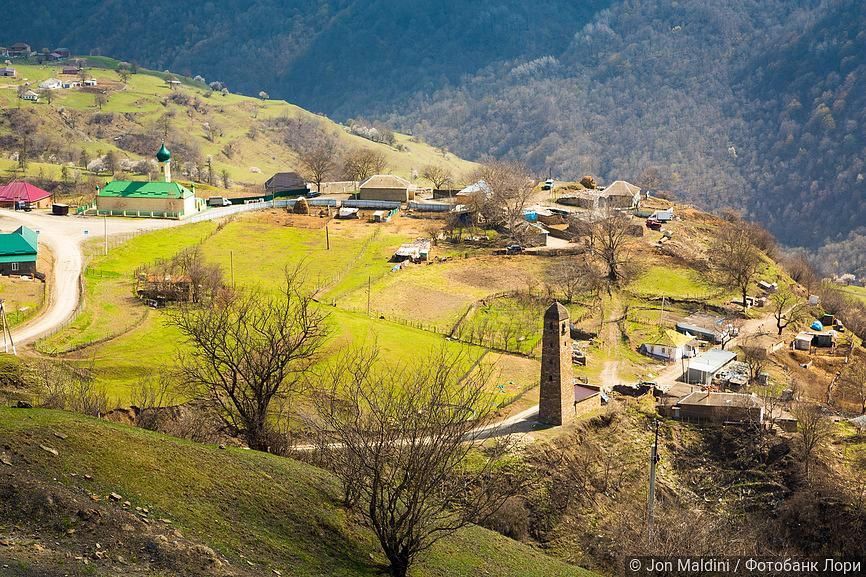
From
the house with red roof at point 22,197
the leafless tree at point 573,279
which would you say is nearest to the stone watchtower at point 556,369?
the leafless tree at point 573,279

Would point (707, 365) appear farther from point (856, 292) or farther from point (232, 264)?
point (856, 292)

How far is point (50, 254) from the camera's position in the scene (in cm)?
7000

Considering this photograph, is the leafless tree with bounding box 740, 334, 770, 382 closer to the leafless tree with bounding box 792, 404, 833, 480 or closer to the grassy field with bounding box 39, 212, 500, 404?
the leafless tree with bounding box 792, 404, 833, 480

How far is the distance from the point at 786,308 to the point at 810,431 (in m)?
31.7

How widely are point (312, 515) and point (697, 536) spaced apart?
1355cm

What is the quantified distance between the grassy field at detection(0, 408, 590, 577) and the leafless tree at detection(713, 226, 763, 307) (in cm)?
4849

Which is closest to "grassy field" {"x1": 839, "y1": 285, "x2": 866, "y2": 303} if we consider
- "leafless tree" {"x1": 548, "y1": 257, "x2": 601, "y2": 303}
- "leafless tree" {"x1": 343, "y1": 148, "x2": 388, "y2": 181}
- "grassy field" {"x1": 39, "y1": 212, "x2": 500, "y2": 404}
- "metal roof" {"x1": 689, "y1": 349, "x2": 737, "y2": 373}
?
"leafless tree" {"x1": 548, "y1": 257, "x2": 601, "y2": 303}

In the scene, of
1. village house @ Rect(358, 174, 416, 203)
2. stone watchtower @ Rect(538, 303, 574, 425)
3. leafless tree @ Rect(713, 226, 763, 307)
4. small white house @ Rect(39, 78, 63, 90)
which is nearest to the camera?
stone watchtower @ Rect(538, 303, 574, 425)

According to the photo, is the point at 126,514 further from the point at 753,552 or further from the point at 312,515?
the point at 753,552

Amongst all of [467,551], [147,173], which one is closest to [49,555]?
[467,551]

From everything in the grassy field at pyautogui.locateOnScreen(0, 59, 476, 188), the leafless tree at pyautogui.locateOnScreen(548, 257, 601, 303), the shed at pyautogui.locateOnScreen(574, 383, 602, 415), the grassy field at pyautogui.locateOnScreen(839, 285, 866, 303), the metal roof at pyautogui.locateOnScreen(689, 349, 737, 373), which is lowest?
the shed at pyautogui.locateOnScreen(574, 383, 602, 415)

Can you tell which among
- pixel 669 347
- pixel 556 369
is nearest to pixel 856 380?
pixel 669 347

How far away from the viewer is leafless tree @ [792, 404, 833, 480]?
4294 cm

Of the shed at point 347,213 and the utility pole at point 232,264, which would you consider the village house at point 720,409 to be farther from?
the shed at point 347,213
